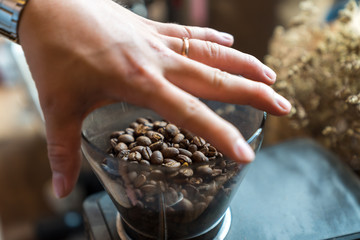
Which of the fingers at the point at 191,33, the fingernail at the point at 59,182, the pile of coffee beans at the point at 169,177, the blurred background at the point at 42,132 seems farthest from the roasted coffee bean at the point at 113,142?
the blurred background at the point at 42,132

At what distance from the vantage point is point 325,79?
0.84 meters

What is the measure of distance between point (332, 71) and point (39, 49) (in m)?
0.64

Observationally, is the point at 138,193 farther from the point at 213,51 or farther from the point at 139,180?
the point at 213,51

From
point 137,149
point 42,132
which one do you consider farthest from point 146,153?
point 42,132

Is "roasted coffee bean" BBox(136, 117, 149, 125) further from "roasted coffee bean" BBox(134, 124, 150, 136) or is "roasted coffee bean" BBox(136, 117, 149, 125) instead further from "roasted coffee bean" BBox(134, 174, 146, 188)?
"roasted coffee bean" BBox(134, 174, 146, 188)

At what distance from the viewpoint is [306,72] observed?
0.87 meters

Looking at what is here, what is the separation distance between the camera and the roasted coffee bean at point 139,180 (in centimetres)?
49

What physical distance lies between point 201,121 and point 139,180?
0.40 feet

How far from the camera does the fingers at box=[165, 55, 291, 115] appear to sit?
0.52m

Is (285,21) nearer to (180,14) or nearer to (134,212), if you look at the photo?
(180,14)

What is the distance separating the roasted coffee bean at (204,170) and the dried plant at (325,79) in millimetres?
327

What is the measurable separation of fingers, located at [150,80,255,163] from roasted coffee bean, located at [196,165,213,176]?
0.10 ft

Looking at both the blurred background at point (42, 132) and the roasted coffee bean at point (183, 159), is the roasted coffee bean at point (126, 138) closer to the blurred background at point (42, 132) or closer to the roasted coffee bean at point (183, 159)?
the roasted coffee bean at point (183, 159)

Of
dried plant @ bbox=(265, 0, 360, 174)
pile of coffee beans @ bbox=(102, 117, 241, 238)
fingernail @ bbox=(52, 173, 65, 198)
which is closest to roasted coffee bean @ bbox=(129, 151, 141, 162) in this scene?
pile of coffee beans @ bbox=(102, 117, 241, 238)
